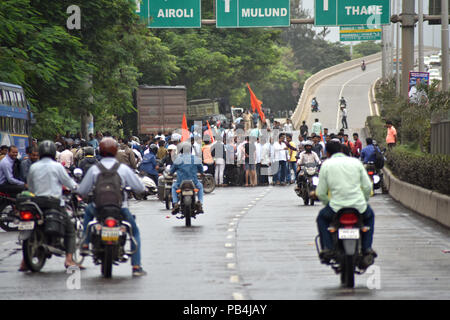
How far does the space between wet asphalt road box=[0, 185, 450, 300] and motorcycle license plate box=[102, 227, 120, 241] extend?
517 mm

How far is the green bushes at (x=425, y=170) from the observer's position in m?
19.1

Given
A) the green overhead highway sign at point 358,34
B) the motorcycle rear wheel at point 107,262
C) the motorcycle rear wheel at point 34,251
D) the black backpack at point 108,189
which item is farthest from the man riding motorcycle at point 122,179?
the green overhead highway sign at point 358,34

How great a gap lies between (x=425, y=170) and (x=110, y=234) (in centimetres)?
1125

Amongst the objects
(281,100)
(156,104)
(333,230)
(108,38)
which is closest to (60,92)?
(108,38)

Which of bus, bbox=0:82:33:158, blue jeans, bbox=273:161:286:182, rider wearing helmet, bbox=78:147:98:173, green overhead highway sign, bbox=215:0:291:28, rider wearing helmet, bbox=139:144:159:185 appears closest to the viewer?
rider wearing helmet, bbox=78:147:98:173

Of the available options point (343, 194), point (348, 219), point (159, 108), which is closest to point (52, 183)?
point (343, 194)

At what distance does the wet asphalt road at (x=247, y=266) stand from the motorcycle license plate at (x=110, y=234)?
0.52 metres

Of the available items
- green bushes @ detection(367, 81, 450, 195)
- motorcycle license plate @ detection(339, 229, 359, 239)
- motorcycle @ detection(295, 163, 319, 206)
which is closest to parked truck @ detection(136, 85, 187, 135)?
green bushes @ detection(367, 81, 450, 195)

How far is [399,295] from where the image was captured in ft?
33.2

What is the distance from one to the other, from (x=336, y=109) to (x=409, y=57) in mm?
46902

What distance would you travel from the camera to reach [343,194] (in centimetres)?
1078

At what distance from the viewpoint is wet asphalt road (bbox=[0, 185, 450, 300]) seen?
10484 millimetres

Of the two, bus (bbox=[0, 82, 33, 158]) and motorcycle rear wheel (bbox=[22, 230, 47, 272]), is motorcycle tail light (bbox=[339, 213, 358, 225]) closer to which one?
motorcycle rear wheel (bbox=[22, 230, 47, 272])

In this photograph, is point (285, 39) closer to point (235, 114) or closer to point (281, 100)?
point (281, 100)
